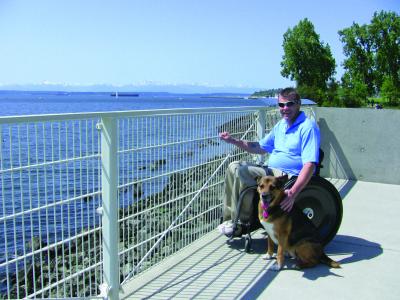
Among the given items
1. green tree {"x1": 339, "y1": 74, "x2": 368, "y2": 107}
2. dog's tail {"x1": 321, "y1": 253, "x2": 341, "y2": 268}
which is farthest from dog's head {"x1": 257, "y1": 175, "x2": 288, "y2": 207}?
green tree {"x1": 339, "y1": 74, "x2": 368, "y2": 107}

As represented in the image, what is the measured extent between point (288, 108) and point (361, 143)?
16.4 ft

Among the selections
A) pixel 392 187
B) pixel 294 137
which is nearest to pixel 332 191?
pixel 294 137

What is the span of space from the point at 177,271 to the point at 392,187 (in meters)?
5.79

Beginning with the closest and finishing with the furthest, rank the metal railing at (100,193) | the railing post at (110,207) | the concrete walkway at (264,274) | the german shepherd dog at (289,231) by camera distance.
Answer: the metal railing at (100,193) → the railing post at (110,207) → the concrete walkway at (264,274) → the german shepherd dog at (289,231)

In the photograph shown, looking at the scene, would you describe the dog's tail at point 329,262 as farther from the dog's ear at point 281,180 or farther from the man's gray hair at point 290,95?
the man's gray hair at point 290,95

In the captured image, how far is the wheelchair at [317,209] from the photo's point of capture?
4.90m

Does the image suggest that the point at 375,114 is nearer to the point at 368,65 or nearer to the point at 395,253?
the point at 395,253

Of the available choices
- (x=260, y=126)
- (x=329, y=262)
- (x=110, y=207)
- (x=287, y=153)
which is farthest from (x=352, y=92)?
(x=110, y=207)

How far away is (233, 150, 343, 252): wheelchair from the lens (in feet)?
16.1

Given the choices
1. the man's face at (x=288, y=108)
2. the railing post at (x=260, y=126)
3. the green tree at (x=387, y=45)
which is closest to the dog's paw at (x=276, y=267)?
the man's face at (x=288, y=108)

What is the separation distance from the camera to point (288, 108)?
4.70 metres

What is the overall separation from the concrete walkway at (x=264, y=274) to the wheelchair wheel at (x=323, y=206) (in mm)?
300

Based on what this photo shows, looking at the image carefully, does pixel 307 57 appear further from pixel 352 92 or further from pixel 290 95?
pixel 290 95

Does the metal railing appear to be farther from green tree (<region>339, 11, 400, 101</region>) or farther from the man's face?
green tree (<region>339, 11, 400, 101</region>)
